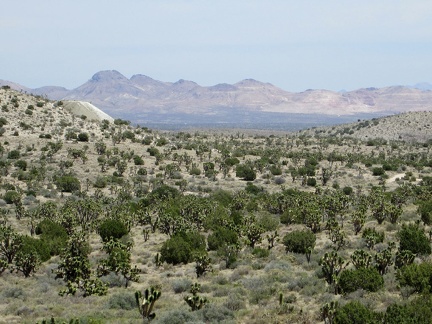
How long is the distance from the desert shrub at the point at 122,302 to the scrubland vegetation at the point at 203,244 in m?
0.05

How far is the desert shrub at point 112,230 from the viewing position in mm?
29688

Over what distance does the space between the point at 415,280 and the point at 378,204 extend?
49.8ft

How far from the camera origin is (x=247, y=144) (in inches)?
3639

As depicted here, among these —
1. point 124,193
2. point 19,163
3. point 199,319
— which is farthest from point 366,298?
point 19,163

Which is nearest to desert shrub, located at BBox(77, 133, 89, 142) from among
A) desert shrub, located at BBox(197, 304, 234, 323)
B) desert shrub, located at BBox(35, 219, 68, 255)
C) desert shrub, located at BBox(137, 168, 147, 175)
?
desert shrub, located at BBox(137, 168, 147, 175)

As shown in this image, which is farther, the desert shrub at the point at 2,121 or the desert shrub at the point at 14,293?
the desert shrub at the point at 2,121

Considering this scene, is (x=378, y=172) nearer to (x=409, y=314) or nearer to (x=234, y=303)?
(x=234, y=303)

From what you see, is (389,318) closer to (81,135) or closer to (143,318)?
(143,318)

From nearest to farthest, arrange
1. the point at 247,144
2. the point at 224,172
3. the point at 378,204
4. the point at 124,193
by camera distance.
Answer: the point at 378,204 < the point at 124,193 < the point at 224,172 < the point at 247,144

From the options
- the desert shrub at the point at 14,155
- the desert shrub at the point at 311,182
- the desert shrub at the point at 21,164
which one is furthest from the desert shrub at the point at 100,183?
the desert shrub at the point at 311,182

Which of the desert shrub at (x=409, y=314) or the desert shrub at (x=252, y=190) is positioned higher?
the desert shrub at (x=409, y=314)

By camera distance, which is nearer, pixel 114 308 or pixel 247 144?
pixel 114 308

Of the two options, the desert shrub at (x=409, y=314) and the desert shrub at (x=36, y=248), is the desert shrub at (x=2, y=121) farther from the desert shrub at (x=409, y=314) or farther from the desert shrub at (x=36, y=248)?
the desert shrub at (x=409, y=314)

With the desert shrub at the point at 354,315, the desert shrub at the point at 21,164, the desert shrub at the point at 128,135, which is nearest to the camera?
the desert shrub at the point at 354,315
